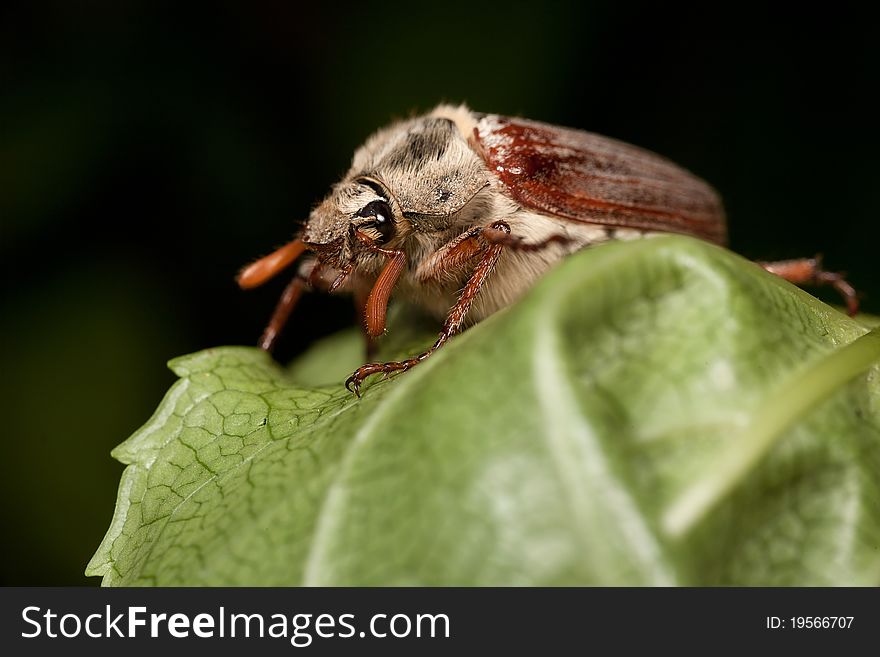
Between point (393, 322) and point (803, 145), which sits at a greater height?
point (393, 322)

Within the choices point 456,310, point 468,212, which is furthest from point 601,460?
point 468,212

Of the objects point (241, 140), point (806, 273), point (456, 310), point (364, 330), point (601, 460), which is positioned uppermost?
point (241, 140)

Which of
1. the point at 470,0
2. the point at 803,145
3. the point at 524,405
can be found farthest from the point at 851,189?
the point at 524,405

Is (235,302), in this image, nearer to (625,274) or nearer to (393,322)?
(393,322)

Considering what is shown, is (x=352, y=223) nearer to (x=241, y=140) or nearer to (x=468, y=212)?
(x=468, y=212)

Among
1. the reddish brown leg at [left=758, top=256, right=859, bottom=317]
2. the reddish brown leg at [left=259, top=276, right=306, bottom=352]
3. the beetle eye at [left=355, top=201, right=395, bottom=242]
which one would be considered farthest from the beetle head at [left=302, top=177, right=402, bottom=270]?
the reddish brown leg at [left=758, top=256, right=859, bottom=317]
